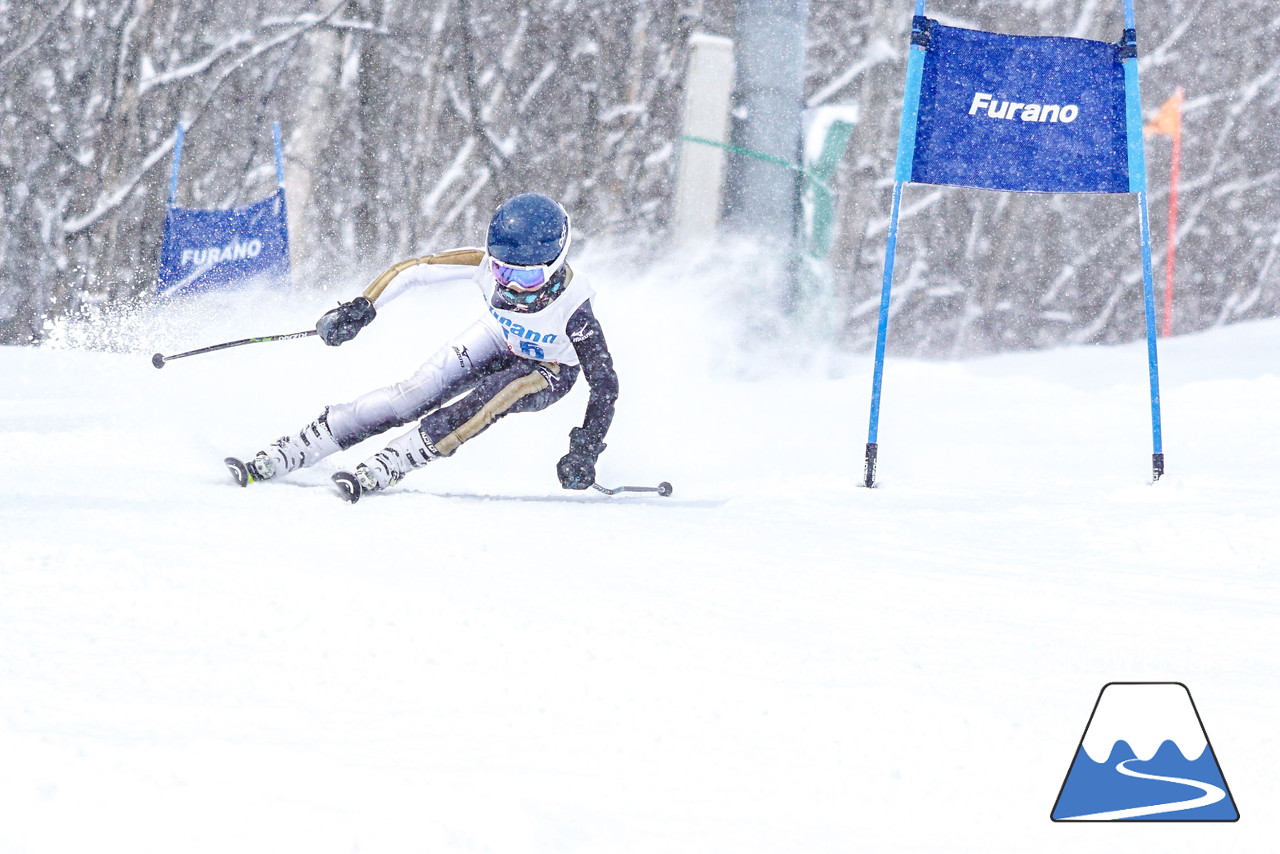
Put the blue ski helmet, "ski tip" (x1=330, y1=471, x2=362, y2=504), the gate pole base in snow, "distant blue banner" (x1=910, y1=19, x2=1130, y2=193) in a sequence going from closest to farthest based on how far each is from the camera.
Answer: "ski tip" (x1=330, y1=471, x2=362, y2=504) < the blue ski helmet < "distant blue banner" (x1=910, y1=19, x2=1130, y2=193) < the gate pole base in snow

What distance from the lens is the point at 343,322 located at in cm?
459

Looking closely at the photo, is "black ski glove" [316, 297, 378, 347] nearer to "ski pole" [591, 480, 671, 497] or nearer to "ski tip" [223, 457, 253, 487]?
"ski tip" [223, 457, 253, 487]

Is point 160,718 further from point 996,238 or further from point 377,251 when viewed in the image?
point 996,238

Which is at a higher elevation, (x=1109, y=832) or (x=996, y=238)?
(x=996, y=238)

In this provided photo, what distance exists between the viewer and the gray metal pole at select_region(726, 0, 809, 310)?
27.3 ft

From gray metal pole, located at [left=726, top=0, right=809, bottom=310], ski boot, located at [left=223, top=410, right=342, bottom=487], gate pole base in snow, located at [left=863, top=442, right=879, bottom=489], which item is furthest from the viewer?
gray metal pole, located at [left=726, top=0, right=809, bottom=310]

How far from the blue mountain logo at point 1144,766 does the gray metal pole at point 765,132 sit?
6666mm

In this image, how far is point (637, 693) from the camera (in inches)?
86.6

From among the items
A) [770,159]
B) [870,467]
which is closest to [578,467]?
[870,467]

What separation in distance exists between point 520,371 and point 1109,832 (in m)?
3.29

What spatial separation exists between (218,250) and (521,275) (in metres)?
5.51

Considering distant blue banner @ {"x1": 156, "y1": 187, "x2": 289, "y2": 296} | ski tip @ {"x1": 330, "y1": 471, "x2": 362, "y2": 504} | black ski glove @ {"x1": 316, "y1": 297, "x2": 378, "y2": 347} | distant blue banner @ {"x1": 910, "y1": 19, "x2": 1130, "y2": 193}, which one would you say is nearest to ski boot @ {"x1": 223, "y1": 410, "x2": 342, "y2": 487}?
black ski glove @ {"x1": 316, "y1": 297, "x2": 378, "y2": 347}

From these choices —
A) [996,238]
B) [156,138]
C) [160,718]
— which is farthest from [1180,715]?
[996,238]

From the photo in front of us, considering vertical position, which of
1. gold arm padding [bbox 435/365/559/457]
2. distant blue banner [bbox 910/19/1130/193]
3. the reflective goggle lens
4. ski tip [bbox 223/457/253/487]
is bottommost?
ski tip [bbox 223/457/253/487]
